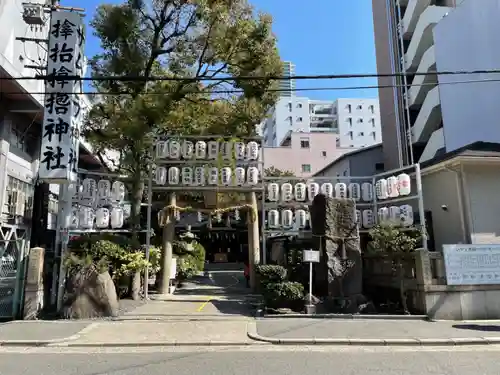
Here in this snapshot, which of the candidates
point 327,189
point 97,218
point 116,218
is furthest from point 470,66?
Result: point 97,218

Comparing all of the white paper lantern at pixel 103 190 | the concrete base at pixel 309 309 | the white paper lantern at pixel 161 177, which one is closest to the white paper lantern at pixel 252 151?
the white paper lantern at pixel 161 177

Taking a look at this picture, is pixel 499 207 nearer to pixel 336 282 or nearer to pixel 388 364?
pixel 336 282

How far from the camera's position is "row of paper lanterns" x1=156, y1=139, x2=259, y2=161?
55.5 feet

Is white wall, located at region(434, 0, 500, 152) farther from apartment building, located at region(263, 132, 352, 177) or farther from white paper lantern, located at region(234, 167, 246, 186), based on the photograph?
apartment building, located at region(263, 132, 352, 177)

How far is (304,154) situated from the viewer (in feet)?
191

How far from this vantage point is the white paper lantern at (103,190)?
15.5 meters

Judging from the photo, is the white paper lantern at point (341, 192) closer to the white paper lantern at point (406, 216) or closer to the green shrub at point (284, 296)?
the white paper lantern at point (406, 216)

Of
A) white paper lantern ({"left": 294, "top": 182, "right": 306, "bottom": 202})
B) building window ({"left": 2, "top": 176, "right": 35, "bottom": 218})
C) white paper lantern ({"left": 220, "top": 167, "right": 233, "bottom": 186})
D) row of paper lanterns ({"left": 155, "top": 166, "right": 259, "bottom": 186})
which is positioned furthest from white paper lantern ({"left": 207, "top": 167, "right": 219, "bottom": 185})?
building window ({"left": 2, "top": 176, "right": 35, "bottom": 218})

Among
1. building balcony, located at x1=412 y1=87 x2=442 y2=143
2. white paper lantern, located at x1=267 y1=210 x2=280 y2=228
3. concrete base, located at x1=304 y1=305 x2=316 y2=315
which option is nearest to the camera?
concrete base, located at x1=304 y1=305 x2=316 y2=315

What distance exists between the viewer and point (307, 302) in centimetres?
1305

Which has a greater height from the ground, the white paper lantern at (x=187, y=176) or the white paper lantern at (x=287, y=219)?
the white paper lantern at (x=187, y=176)

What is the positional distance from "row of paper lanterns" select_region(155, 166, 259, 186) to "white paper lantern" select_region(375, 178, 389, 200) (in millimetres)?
5418

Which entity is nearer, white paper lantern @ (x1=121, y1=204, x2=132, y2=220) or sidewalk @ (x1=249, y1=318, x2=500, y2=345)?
sidewalk @ (x1=249, y1=318, x2=500, y2=345)

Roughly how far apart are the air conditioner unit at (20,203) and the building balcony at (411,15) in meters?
33.3
